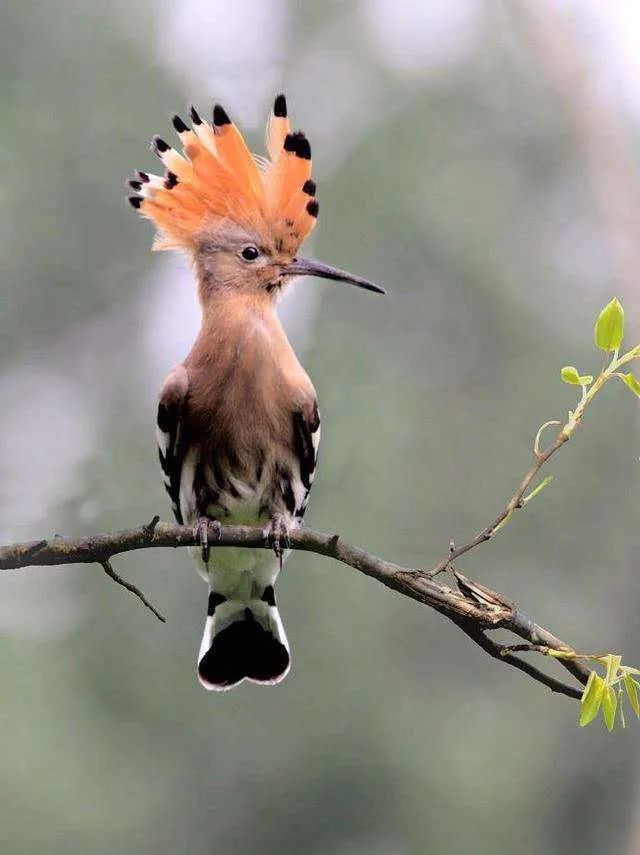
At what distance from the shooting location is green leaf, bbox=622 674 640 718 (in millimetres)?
826

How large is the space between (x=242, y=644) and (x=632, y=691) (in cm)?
107

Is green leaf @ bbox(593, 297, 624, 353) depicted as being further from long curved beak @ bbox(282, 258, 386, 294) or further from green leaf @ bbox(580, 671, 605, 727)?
long curved beak @ bbox(282, 258, 386, 294)

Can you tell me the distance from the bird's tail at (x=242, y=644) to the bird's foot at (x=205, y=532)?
0.27 meters

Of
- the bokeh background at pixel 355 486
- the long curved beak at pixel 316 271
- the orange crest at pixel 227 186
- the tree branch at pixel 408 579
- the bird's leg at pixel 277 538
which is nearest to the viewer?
the tree branch at pixel 408 579

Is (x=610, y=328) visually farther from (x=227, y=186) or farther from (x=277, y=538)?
(x=227, y=186)

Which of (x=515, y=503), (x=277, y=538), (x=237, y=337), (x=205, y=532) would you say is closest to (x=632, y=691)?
(x=515, y=503)

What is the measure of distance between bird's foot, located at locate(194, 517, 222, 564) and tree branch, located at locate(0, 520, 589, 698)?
43 millimetres

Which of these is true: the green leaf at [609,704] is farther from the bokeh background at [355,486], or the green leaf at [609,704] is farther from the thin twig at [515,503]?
the bokeh background at [355,486]

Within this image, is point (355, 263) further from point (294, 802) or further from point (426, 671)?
point (294, 802)

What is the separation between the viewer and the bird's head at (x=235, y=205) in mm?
1434

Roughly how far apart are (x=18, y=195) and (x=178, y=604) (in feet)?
6.24

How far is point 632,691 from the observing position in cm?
84

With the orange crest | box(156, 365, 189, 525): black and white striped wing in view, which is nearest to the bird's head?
the orange crest

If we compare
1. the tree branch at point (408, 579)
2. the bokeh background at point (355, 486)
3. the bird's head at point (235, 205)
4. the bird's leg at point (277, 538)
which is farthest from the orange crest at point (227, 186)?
the bokeh background at point (355, 486)
